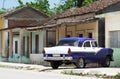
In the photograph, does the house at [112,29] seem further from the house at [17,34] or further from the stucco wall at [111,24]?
the house at [17,34]

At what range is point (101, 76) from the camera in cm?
2359

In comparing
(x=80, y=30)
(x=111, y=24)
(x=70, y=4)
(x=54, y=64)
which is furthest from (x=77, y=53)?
(x=70, y=4)

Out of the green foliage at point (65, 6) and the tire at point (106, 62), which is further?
the green foliage at point (65, 6)

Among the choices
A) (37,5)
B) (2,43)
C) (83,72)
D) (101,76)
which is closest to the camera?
(101,76)

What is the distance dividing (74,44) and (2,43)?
27.7 metres

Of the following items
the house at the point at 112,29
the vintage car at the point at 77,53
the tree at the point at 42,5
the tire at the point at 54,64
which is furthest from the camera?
the tree at the point at 42,5

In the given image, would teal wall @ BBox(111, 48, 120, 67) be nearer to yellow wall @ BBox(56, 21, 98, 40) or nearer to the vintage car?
the vintage car

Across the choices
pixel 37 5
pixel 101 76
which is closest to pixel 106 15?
pixel 101 76

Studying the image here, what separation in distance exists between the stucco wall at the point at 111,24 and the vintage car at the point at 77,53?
7.40 ft

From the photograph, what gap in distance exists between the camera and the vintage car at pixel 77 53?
94.8ft

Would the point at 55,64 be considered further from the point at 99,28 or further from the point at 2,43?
the point at 2,43

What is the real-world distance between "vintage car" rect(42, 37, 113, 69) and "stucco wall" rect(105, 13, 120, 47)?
7.40 feet

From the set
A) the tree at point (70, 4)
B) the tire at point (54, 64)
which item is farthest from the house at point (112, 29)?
the tree at point (70, 4)

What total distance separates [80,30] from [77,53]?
9557mm
